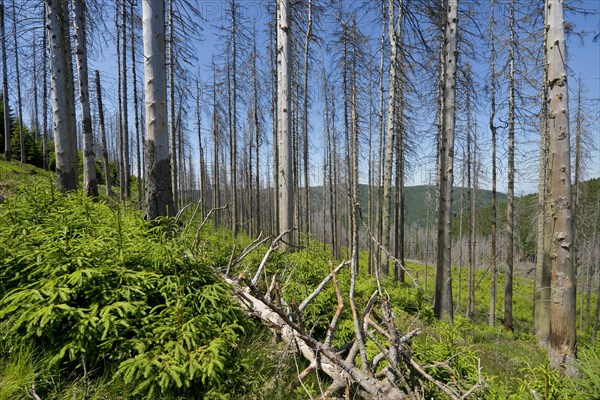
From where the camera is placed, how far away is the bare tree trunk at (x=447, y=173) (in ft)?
20.7

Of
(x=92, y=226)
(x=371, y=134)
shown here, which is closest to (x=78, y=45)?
(x=92, y=226)

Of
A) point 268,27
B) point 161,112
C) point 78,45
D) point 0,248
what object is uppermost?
point 268,27

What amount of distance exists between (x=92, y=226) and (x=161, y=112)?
172cm

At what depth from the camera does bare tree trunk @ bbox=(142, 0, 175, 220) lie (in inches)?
141

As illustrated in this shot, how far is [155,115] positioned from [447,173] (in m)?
6.14

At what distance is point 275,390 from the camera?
2.00 meters

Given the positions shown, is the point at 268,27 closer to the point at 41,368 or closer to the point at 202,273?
the point at 202,273

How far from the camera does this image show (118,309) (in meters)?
1.82

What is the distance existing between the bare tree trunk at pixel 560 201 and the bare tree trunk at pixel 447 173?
280 cm

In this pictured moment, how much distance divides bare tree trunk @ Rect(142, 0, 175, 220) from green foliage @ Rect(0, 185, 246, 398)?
0.97m

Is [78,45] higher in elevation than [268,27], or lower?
lower

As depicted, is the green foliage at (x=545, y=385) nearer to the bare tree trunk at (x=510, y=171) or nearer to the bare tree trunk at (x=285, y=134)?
the bare tree trunk at (x=285, y=134)

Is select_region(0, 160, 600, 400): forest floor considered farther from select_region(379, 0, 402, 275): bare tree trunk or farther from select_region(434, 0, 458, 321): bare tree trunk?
select_region(379, 0, 402, 275): bare tree trunk

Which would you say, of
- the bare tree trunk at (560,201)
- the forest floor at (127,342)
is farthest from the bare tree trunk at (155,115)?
the bare tree trunk at (560,201)
